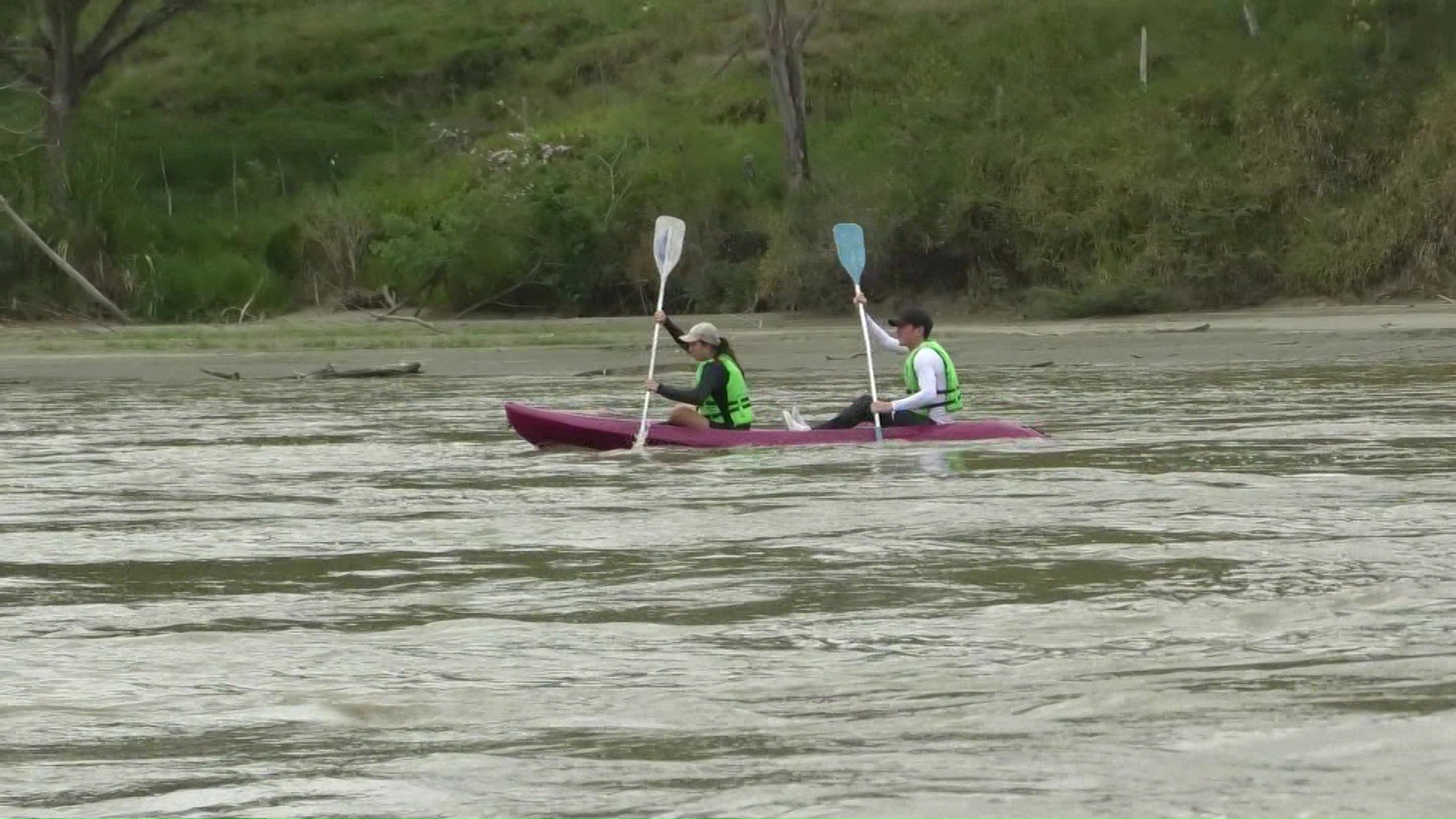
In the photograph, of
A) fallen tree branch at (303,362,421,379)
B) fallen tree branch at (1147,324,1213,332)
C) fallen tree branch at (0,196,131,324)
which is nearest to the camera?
fallen tree branch at (303,362,421,379)

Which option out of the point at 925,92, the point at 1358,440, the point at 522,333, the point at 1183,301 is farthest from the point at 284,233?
the point at 1358,440

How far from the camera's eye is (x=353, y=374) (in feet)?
73.3

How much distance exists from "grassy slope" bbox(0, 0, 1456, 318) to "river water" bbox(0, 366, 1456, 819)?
13136 mm

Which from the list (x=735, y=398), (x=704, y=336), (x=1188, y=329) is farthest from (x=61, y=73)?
(x=704, y=336)

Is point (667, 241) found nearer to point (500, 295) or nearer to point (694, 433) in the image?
point (694, 433)

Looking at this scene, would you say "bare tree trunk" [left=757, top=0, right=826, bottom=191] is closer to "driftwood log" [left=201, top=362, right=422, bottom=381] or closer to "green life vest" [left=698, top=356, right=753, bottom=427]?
"driftwood log" [left=201, top=362, right=422, bottom=381]

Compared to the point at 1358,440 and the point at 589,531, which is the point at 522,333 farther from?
the point at 589,531

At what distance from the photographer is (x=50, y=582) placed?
353 inches

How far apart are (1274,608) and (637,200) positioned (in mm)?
24255

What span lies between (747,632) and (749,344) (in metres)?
17.9

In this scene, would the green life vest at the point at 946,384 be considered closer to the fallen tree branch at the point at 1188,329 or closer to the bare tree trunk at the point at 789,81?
the fallen tree branch at the point at 1188,329

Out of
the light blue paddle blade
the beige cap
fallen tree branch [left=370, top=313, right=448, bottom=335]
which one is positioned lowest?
fallen tree branch [left=370, top=313, right=448, bottom=335]

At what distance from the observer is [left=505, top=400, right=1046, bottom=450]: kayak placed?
1366cm

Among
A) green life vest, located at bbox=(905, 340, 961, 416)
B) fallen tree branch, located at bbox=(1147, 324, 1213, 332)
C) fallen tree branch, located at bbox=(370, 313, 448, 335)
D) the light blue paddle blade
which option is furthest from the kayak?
fallen tree branch, located at bbox=(370, 313, 448, 335)
